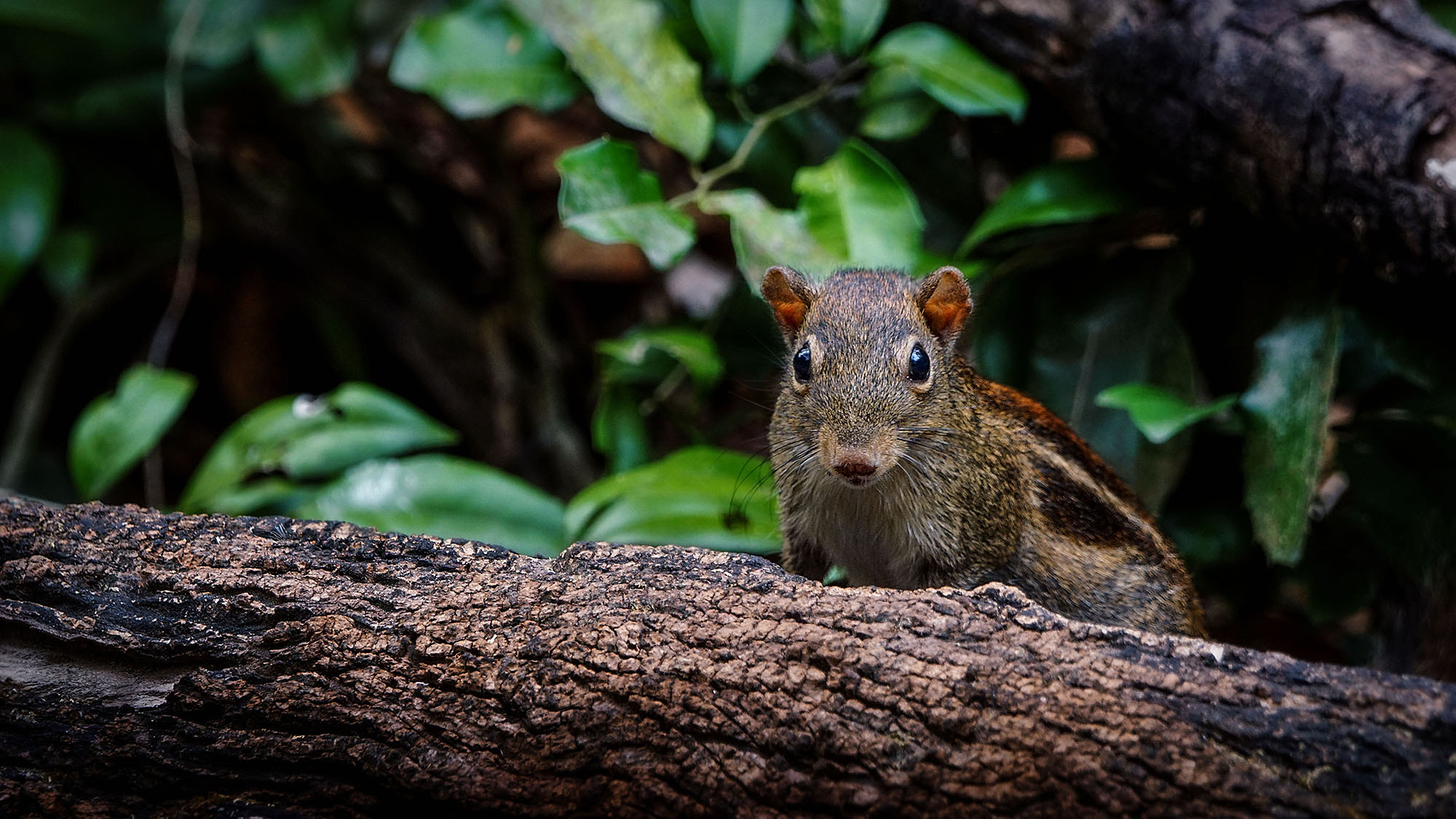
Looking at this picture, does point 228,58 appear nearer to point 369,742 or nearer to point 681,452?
point 681,452

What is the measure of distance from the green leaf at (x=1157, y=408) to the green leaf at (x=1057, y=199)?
721 millimetres

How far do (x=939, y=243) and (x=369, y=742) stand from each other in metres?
3.45

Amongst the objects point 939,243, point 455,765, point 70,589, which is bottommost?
point 455,765

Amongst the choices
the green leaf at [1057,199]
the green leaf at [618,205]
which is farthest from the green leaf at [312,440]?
the green leaf at [1057,199]

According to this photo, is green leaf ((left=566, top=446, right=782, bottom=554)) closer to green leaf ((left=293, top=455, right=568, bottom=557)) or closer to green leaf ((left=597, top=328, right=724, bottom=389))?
green leaf ((left=293, top=455, right=568, bottom=557))

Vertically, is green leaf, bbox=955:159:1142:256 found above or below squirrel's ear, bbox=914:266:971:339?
above

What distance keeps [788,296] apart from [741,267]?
0.47m

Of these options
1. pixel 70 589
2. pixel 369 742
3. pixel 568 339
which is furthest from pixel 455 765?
pixel 568 339

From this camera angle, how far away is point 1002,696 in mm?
2227

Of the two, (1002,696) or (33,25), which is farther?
(33,25)

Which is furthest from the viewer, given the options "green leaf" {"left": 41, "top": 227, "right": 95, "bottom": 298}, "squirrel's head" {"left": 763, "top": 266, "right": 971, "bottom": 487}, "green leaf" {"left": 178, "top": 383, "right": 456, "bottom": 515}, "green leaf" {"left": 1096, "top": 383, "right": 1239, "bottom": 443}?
"green leaf" {"left": 41, "top": 227, "right": 95, "bottom": 298}

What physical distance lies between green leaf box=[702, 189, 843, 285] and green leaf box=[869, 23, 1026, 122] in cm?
74

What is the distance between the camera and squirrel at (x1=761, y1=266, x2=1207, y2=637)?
3.48 metres

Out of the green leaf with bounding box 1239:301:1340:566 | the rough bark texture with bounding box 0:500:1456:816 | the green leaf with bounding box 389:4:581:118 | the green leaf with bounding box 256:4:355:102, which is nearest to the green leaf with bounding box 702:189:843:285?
the green leaf with bounding box 389:4:581:118
